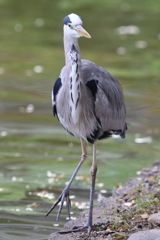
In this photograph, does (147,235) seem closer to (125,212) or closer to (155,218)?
(155,218)

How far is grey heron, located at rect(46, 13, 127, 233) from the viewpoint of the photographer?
178 inches

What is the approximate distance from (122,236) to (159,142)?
3.91 m

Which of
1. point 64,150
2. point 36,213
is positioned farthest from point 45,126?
point 36,213

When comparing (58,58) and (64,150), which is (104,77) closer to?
Answer: (64,150)

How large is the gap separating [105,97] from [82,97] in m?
0.38

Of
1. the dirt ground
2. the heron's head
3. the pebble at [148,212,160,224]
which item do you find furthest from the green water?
the heron's head

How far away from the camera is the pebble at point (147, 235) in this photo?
4155mm

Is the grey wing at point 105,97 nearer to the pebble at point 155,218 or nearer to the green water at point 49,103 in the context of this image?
the pebble at point 155,218

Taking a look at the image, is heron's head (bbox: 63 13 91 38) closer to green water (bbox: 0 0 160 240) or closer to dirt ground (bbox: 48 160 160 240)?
dirt ground (bbox: 48 160 160 240)

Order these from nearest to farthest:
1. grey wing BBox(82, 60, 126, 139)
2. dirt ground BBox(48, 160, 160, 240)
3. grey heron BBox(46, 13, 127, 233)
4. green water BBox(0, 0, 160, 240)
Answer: grey heron BBox(46, 13, 127, 233)
dirt ground BBox(48, 160, 160, 240)
grey wing BBox(82, 60, 126, 139)
green water BBox(0, 0, 160, 240)

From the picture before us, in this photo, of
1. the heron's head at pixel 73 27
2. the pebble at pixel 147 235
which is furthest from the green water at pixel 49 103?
the heron's head at pixel 73 27

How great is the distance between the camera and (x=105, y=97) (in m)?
5.12

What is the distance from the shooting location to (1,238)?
511cm

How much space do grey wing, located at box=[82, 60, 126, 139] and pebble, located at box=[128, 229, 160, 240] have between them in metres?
1.26
